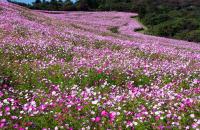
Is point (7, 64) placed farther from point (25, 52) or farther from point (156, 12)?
point (156, 12)

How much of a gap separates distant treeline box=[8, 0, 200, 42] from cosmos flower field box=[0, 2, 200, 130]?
81.2 ft

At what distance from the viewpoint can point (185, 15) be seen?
196 feet

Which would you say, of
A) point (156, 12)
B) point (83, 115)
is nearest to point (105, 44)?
point (83, 115)

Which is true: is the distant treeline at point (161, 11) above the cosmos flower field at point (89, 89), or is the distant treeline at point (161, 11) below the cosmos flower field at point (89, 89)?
below

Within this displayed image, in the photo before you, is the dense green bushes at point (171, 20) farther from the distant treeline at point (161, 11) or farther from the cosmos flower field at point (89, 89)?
the cosmos flower field at point (89, 89)

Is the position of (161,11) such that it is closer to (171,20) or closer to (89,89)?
(171,20)

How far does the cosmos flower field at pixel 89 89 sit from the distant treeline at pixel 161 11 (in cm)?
2474

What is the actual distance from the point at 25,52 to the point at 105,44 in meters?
8.24

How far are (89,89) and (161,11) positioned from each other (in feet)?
176

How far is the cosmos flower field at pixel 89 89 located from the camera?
24.3ft

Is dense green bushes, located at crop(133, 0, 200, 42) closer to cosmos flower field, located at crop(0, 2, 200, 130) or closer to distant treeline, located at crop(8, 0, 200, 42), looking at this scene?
distant treeline, located at crop(8, 0, 200, 42)

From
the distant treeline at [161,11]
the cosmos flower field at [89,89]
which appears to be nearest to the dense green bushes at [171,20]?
the distant treeline at [161,11]

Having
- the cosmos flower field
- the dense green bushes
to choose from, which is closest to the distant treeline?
the dense green bushes

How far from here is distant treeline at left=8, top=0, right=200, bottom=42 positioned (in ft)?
162
